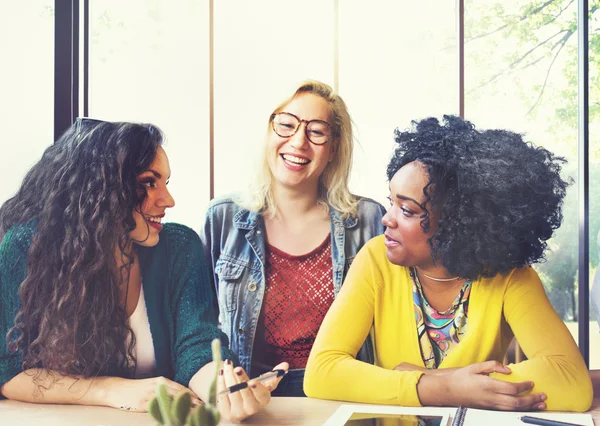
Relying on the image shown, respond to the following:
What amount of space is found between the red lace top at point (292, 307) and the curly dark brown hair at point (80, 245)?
0.28 metres

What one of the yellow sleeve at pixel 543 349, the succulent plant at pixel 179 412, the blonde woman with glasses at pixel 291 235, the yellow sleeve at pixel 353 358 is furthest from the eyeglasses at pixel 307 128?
the succulent plant at pixel 179 412

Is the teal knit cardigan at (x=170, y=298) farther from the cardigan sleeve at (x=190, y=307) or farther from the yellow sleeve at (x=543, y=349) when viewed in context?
the yellow sleeve at (x=543, y=349)

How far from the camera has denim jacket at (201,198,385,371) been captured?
1289 millimetres

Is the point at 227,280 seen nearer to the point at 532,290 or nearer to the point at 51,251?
the point at 51,251

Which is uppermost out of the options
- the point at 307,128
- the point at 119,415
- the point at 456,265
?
the point at 307,128

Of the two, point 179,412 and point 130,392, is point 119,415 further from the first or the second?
point 179,412

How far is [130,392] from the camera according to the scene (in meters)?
1.04

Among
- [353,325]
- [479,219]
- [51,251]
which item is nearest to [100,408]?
[51,251]

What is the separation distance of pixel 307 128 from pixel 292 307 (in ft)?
1.25

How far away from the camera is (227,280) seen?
1305 millimetres

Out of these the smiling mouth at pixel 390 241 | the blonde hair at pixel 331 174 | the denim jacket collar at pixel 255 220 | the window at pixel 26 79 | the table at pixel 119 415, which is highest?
the window at pixel 26 79

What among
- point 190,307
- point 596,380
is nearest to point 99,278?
point 190,307

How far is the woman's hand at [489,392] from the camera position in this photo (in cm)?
101

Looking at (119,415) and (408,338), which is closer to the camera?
(119,415)
